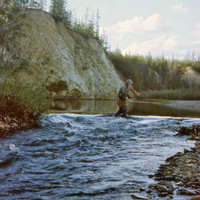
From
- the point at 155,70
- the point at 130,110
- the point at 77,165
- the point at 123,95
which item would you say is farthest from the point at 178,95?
the point at 77,165

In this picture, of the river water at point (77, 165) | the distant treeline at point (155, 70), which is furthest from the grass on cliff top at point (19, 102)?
the distant treeline at point (155, 70)

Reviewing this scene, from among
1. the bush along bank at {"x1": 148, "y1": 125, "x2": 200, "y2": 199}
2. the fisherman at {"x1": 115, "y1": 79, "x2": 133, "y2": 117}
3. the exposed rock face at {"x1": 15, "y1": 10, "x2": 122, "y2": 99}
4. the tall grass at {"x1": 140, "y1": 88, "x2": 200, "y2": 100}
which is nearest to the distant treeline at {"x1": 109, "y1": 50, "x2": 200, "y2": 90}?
the exposed rock face at {"x1": 15, "y1": 10, "x2": 122, "y2": 99}

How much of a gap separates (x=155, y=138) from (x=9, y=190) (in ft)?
17.6

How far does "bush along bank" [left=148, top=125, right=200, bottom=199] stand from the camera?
3244 mm

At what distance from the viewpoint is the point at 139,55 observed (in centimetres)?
A: 6794

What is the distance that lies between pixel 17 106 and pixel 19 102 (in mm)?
146

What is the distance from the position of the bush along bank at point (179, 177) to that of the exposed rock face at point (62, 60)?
2877 cm

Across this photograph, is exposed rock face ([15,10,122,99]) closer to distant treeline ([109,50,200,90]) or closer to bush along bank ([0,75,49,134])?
distant treeline ([109,50,200,90])

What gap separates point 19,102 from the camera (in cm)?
827

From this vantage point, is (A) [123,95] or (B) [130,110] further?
(B) [130,110]

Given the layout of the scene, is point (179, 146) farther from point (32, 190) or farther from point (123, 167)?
point (32, 190)

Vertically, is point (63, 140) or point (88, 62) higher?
point (88, 62)

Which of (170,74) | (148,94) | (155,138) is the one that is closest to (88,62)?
(148,94)

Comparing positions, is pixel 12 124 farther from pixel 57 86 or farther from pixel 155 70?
pixel 155 70
